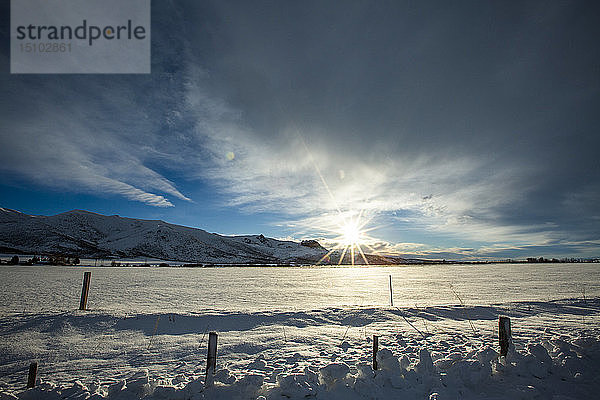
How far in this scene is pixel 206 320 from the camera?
10.8m

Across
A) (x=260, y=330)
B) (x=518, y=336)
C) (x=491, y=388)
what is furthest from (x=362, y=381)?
(x=518, y=336)

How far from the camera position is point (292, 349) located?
26.3 ft

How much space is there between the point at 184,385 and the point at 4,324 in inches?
328

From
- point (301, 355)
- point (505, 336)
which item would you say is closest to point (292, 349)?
point (301, 355)

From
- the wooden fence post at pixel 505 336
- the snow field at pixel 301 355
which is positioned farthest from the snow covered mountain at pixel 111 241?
the wooden fence post at pixel 505 336

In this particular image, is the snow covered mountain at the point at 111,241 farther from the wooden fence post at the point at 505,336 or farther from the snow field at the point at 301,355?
the wooden fence post at the point at 505,336

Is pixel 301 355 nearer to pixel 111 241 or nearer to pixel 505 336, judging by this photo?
pixel 505 336

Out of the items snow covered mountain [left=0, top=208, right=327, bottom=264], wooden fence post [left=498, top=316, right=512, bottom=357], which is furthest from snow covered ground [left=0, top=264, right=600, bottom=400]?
snow covered mountain [left=0, top=208, right=327, bottom=264]

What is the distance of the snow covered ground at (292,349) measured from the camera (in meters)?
5.44

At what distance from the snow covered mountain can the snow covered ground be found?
8650 cm

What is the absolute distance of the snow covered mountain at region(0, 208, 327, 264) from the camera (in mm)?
100431

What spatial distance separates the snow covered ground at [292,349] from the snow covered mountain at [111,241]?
8650 cm

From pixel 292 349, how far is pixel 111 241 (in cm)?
14829

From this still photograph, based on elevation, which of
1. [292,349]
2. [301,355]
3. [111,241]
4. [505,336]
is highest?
[505,336]
